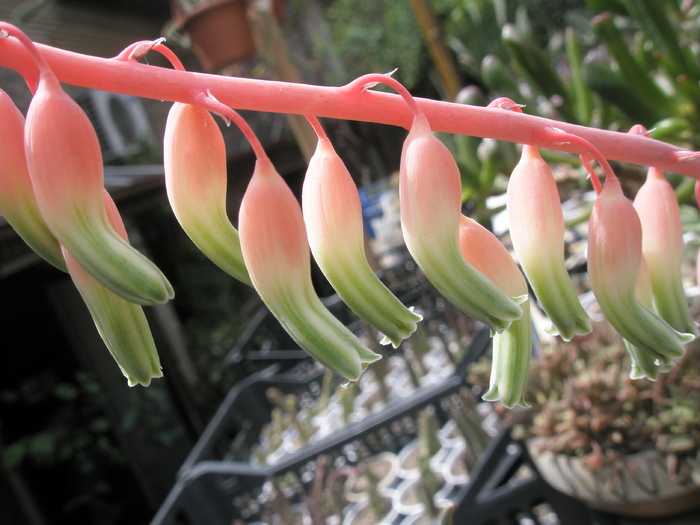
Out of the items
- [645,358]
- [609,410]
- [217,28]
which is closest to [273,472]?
[609,410]

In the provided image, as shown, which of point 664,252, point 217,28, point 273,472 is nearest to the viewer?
point 664,252

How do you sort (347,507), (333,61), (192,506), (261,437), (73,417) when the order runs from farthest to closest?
(333,61) < (73,417) < (261,437) < (347,507) < (192,506)

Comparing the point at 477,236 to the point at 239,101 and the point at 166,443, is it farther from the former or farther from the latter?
the point at 166,443

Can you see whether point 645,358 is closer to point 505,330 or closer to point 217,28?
point 505,330

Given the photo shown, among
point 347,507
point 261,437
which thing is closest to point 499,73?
point 347,507

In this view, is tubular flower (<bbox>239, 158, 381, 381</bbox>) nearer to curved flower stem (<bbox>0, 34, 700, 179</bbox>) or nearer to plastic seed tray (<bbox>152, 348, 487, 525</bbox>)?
curved flower stem (<bbox>0, 34, 700, 179</bbox>)
